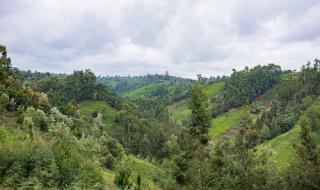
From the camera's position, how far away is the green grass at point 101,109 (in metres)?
171

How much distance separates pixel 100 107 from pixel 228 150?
374ft

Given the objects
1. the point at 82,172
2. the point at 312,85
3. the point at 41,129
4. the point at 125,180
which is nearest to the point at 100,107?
the point at 312,85

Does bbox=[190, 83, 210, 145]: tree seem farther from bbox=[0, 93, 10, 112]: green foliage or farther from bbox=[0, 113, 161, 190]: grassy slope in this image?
bbox=[0, 93, 10, 112]: green foliage

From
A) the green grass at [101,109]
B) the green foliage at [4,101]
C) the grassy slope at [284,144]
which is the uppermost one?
the green foliage at [4,101]

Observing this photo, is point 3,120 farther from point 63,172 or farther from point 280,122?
point 280,122

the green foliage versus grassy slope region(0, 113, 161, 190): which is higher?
the green foliage

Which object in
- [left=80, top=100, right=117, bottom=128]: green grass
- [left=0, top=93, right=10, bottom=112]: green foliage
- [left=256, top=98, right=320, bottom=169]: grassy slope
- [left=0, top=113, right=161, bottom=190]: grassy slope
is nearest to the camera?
[left=0, top=113, right=161, bottom=190]: grassy slope

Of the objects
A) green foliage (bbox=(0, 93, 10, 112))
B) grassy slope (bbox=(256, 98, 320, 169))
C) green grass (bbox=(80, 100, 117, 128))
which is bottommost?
grassy slope (bbox=(256, 98, 320, 169))

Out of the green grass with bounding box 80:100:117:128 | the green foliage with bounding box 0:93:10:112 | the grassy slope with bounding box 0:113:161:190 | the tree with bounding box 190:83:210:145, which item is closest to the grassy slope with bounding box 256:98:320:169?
the grassy slope with bounding box 0:113:161:190

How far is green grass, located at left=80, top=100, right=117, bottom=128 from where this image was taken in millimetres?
171175

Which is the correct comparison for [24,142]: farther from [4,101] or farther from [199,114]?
[4,101]

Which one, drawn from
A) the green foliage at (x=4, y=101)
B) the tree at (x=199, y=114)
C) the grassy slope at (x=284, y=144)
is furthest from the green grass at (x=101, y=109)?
the tree at (x=199, y=114)

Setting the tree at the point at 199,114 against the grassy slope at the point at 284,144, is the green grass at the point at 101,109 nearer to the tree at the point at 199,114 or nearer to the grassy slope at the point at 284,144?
the grassy slope at the point at 284,144

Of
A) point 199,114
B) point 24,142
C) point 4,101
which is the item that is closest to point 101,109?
point 4,101
